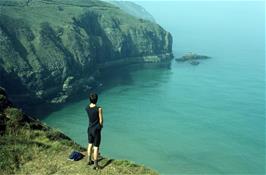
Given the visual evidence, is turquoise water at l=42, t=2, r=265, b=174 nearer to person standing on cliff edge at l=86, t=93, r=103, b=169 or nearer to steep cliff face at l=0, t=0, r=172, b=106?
steep cliff face at l=0, t=0, r=172, b=106

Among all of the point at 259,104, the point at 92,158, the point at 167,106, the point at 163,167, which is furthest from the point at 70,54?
the point at 92,158

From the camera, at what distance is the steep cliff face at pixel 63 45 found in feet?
310

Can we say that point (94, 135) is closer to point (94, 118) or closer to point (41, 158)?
point (94, 118)

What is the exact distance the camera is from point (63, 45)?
114 m

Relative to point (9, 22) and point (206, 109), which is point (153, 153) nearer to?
point (206, 109)

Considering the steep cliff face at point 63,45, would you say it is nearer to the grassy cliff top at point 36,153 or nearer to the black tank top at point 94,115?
the grassy cliff top at point 36,153

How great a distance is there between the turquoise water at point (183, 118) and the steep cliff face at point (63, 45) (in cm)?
747

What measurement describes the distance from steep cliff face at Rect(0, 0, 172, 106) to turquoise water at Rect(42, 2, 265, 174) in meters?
7.47

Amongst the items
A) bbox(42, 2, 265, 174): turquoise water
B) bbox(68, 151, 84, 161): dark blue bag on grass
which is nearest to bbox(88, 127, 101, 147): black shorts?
bbox(68, 151, 84, 161): dark blue bag on grass

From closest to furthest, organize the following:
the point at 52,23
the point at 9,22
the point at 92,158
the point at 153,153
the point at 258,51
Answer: the point at 92,158 < the point at 153,153 < the point at 9,22 < the point at 52,23 < the point at 258,51

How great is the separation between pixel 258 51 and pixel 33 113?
433 ft

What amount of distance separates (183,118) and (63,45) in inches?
1658

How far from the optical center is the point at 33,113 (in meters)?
84.3

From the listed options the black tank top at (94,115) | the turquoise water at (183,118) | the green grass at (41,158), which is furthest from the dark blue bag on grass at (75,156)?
the turquoise water at (183,118)
